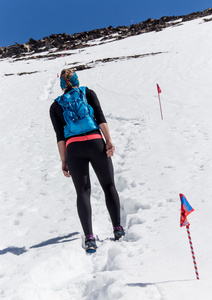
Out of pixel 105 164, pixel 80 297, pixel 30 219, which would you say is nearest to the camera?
pixel 80 297

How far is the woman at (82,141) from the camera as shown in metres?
2.91

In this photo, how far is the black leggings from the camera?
2.93 m

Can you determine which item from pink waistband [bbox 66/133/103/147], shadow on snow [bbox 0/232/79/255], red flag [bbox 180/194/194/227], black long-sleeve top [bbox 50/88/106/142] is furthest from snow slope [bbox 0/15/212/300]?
black long-sleeve top [bbox 50/88/106/142]

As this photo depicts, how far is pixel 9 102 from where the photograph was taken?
1510cm

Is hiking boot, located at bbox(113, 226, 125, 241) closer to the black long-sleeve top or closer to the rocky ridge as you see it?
the black long-sleeve top

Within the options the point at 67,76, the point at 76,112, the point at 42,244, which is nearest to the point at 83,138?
the point at 76,112

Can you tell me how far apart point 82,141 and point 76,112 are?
0.31 m

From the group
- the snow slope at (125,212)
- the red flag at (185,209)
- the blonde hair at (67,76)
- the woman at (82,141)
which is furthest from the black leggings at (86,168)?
the red flag at (185,209)

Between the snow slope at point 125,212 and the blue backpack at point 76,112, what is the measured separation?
4.51 ft

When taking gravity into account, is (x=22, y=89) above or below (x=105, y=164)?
above

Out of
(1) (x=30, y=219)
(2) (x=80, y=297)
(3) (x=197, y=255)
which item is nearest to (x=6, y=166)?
(1) (x=30, y=219)

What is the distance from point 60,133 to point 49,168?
356 centimetres

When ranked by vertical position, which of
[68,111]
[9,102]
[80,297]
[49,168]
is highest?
[9,102]

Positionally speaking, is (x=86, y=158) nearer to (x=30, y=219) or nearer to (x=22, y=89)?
(x=30, y=219)
